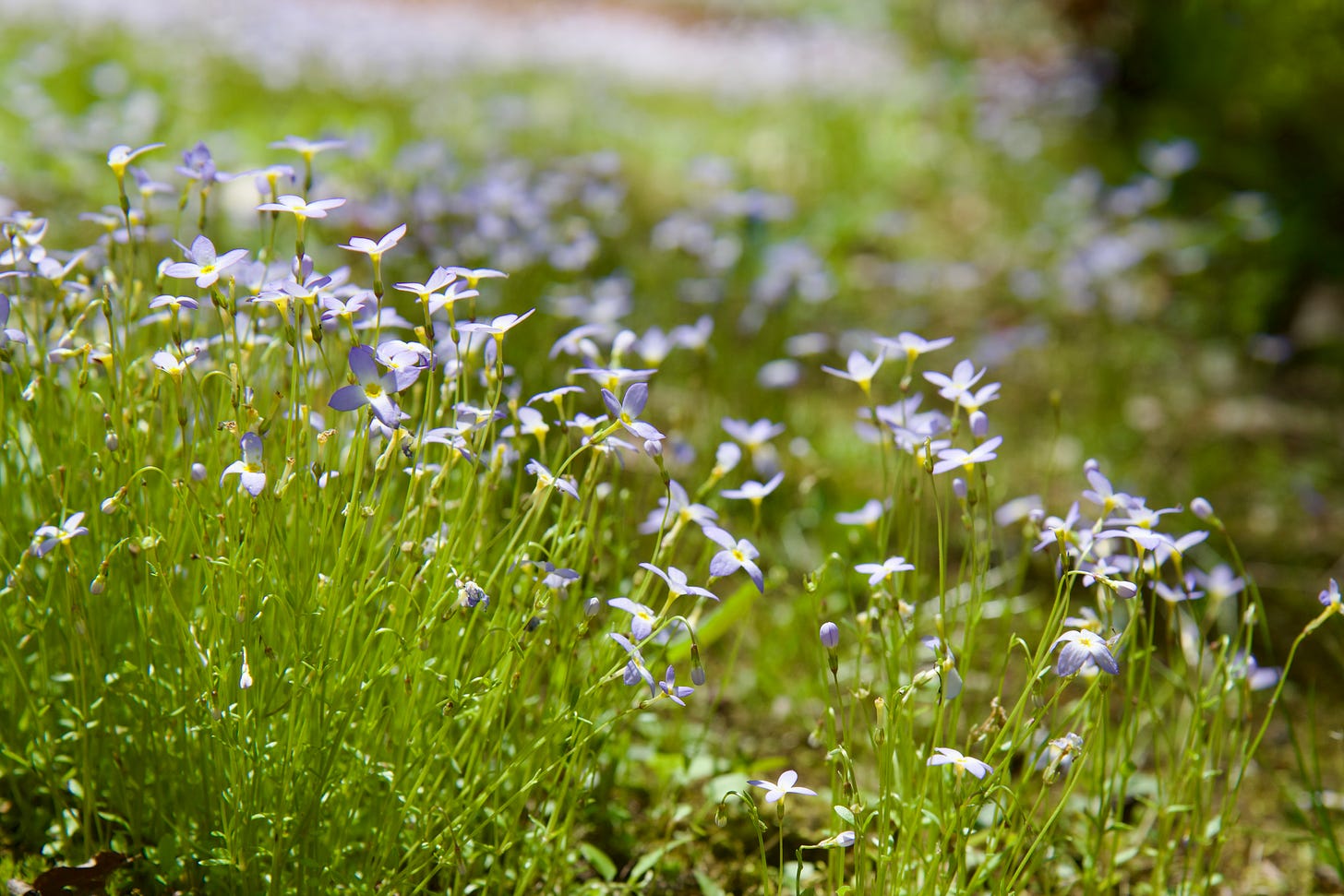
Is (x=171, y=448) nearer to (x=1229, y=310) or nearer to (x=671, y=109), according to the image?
(x=1229, y=310)

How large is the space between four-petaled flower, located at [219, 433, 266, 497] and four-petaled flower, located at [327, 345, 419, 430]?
0.12m

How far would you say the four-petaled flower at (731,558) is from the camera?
1.41 metres

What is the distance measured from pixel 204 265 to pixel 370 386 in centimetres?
33

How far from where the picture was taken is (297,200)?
1.46 m

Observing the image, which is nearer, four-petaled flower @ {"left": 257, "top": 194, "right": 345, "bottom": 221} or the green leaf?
four-petaled flower @ {"left": 257, "top": 194, "right": 345, "bottom": 221}

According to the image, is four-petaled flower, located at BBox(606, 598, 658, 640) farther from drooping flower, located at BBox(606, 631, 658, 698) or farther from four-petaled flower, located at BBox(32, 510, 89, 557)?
four-petaled flower, located at BBox(32, 510, 89, 557)

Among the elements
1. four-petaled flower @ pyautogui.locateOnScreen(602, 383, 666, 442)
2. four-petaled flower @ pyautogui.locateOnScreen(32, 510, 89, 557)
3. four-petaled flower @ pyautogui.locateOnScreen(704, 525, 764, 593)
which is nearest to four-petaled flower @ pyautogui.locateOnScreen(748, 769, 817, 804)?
four-petaled flower @ pyautogui.locateOnScreen(704, 525, 764, 593)

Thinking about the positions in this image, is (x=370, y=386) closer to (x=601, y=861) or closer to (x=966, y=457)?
(x=966, y=457)

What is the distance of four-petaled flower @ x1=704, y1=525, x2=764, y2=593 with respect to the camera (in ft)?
4.62

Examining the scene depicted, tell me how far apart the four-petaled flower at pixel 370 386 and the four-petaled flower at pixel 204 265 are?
0.22 meters

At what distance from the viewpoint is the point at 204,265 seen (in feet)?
4.77

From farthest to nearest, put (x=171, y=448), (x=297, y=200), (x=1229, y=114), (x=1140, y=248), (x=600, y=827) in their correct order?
1. (x=1229, y=114)
2. (x=1140, y=248)
3. (x=600, y=827)
4. (x=171, y=448)
5. (x=297, y=200)

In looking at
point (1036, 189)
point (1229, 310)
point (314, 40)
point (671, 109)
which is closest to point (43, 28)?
point (314, 40)

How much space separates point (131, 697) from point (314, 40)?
681cm
